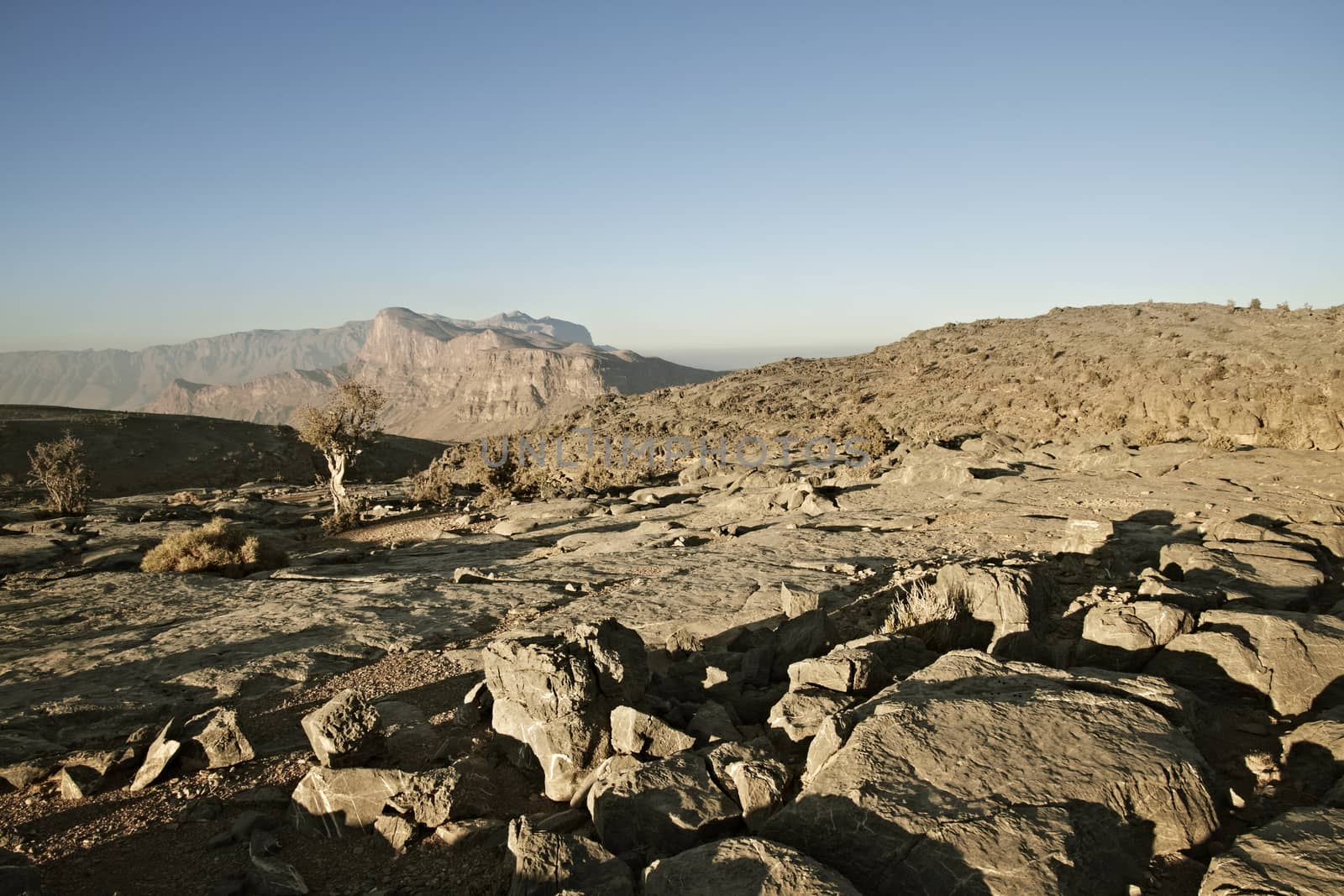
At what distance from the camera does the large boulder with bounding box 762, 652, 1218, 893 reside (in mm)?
3160

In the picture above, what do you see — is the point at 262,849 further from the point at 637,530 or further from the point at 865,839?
the point at 637,530

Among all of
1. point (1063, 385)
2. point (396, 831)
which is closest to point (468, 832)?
point (396, 831)

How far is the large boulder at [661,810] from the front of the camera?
147 inches

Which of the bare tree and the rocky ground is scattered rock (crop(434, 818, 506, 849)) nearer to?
the rocky ground

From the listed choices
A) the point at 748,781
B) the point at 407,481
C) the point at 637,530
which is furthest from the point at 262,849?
the point at 407,481

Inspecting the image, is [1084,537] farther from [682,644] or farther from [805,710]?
[805,710]

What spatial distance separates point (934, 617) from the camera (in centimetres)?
670

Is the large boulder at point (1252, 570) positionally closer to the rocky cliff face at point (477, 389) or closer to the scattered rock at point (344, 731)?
the scattered rock at point (344, 731)

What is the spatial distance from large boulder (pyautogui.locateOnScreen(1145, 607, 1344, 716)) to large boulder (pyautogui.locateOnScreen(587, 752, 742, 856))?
12.3 feet

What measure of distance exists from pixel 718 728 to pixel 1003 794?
1.96 meters

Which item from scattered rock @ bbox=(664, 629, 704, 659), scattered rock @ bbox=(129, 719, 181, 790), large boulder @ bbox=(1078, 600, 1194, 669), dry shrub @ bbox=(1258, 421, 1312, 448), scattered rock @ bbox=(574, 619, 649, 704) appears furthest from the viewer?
dry shrub @ bbox=(1258, 421, 1312, 448)

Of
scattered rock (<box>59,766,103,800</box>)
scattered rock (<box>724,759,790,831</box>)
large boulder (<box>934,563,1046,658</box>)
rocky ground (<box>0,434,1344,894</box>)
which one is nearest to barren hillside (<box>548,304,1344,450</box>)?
rocky ground (<box>0,434,1344,894</box>)

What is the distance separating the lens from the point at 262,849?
4242mm

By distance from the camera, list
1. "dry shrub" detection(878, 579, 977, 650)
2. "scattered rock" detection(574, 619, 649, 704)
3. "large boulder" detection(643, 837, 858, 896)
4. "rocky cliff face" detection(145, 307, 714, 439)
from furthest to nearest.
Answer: "rocky cliff face" detection(145, 307, 714, 439)
"dry shrub" detection(878, 579, 977, 650)
"scattered rock" detection(574, 619, 649, 704)
"large boulder" detection(643, 837, 858, 896)
